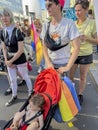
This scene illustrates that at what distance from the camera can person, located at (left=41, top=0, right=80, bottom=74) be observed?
3268 millimetres

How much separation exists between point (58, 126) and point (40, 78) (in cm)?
94

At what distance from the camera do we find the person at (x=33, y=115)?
3.22 meters

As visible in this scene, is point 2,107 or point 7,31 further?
point 2,107

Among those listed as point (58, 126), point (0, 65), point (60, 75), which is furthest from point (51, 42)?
point (0, 65)

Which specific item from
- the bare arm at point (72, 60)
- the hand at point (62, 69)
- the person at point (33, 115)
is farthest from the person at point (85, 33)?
the person at point (33, 115)

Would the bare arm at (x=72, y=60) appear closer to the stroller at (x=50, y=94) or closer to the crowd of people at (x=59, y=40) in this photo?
the crowd of people at (x=59, y=40)

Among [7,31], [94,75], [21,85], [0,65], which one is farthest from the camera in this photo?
[0,65]

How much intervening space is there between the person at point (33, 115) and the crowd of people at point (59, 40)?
442mm

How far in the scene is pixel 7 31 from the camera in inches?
177

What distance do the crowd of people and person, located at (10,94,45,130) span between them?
0.44m

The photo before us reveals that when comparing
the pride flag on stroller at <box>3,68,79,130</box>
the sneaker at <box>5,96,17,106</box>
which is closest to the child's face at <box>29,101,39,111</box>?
the pride flag on stroller at <box>3,68,79,130</box>

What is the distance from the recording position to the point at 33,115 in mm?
3299

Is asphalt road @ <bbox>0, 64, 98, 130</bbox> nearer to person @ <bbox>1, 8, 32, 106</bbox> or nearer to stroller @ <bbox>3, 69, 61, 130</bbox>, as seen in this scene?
person @ <bbox>1, 8, 32, 106</bbox>

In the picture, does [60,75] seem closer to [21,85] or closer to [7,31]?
[7,31]
